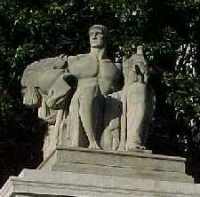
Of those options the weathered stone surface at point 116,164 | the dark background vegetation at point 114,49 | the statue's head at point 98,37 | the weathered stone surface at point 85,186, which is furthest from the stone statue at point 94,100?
the dark background vegetation at point 114,49

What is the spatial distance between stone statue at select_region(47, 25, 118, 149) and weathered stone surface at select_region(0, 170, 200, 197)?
0.84 metres

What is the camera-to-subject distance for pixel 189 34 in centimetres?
2019

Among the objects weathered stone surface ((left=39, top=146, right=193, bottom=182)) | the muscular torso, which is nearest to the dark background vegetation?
the muscular torso

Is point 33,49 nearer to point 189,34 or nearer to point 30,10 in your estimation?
point 30,10

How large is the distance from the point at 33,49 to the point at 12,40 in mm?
669

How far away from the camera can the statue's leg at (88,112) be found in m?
13.2

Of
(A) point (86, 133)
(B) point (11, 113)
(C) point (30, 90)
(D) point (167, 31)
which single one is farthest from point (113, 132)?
(D) point (167, 31)

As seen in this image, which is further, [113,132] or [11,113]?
[11,113]

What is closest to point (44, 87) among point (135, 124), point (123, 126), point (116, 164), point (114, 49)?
point (123, 126)

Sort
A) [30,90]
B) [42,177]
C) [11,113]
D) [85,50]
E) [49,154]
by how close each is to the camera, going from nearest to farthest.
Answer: [42,177] < [49,154] < [30,90] < [11,113] < [85,50]

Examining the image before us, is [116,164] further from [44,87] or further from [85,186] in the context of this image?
[44,87]

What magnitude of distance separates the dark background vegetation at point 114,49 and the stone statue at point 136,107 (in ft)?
16.3

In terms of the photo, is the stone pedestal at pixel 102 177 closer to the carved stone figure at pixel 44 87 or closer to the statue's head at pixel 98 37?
the carved stone figure at pixel 44 87

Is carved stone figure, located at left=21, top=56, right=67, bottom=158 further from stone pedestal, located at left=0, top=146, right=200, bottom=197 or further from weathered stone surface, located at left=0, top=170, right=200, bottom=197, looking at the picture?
weathered stone surface, located at left=0, top=170, right=200, bottom=197
